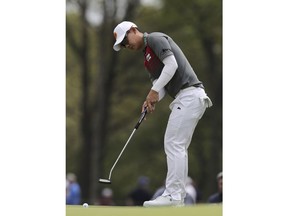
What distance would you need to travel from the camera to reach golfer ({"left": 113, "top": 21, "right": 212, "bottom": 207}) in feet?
34.6

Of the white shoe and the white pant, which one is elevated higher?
the white pant

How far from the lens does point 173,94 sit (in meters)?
10.9

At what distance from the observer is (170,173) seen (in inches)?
415

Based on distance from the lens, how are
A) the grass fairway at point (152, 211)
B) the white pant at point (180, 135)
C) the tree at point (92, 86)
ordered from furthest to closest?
the tree at point (92, 86)
the white pant at point (180, 135)
the grass fairway at point (152, 211)

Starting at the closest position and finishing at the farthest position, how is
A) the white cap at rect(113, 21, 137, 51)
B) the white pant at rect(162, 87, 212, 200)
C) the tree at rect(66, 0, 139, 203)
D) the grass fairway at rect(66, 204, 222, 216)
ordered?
the grass fairway at rect(66, 204, 222, 216) < the white pant at rect(162, 87, 212, 200) < the white cap at rect(113, 21, 137, 51) < the tree at rect(66, 0, 139, 203)

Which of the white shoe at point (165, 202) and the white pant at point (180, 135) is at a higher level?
the white pant at point (180, 135)

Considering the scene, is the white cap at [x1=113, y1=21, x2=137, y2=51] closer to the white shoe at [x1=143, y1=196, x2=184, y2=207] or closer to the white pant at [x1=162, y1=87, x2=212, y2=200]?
the white pant at [x1=162, y1=87, x2=212, y2=200]

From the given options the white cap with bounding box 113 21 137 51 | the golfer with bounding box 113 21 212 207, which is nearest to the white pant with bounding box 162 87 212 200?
the golfer with bounding box 113 21 212 207

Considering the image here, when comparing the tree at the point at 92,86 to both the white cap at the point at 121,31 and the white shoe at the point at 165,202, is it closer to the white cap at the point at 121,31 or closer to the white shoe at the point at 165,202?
the white cap at the point at 121,31

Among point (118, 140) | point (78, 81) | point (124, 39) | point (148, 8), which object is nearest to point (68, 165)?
point (118, 140)

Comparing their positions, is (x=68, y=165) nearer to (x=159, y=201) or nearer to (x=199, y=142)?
(x=199, y=142)

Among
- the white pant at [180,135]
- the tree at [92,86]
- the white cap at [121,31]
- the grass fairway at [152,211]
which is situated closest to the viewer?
the grass fairway at [152,211]

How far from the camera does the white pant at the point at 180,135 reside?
10.5 metres

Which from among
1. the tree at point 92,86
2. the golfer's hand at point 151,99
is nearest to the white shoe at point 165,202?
the golfer's hand at point 151,99
